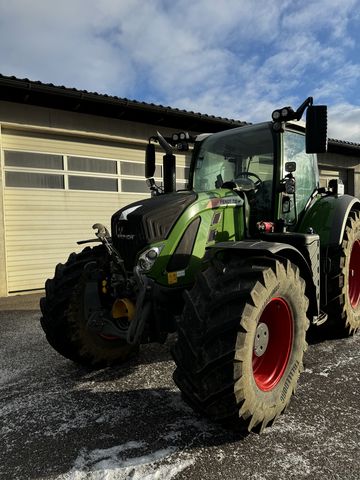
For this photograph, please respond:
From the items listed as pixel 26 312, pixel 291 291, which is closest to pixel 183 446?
pixel 291 291

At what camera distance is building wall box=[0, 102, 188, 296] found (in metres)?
7.77

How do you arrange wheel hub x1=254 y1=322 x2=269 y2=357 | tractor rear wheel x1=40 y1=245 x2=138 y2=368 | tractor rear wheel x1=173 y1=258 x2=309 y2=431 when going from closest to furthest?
tractor rear wheel x1=173 y1=258 x2=309 y2=431 → wheel hub x1=254 y1=322 x2=269 y2=357 → tractor rear wheel x1=40 y1=245 x2=138 y2=368

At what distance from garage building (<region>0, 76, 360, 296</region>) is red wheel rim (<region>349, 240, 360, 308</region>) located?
5531 mm

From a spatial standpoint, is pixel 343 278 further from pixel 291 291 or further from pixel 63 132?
pixel 63 132

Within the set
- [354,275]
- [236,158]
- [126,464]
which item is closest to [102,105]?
[236,158]

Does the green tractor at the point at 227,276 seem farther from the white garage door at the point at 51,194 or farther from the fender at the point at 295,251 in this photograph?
the white garage door at the point at 51,194

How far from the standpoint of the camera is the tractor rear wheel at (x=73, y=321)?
339cm

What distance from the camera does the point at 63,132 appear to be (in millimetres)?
8188

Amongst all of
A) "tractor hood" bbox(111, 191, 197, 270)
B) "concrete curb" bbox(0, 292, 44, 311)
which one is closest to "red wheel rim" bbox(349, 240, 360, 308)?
"tractor hood" bbox(111, 191, 197, 270)

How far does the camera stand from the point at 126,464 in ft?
7.06

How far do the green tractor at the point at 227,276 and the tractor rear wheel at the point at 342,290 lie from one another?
0.04 ft

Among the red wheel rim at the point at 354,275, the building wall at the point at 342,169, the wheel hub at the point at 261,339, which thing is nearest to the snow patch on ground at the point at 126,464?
the wheel hub at the point at 261,339

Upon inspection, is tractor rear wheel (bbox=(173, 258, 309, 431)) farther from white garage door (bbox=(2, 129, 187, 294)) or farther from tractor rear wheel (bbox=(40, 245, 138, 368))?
white garage door (bbox=(2, 129, 187, 294))

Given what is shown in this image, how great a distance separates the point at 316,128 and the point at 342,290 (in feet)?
5.51
